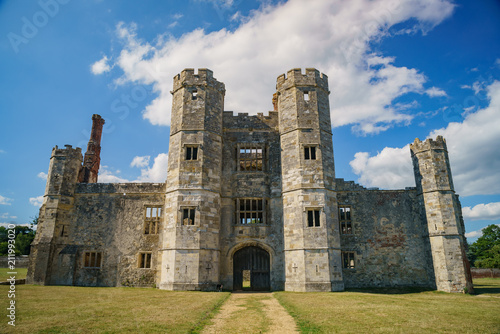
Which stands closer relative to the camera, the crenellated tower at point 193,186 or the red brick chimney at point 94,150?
the crenellated tower at point 193,186

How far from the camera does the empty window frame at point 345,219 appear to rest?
21031mm

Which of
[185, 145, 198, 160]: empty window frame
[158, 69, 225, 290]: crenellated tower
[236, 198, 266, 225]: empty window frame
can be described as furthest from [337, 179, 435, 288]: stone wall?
[185, 145, 198, 160]: empty window frame

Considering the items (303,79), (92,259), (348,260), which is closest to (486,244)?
(348,260)

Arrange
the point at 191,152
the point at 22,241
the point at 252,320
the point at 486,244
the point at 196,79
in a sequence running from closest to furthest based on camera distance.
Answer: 1. the point at 252,320
2. the point at 191,152
3. the point at 196,79
4. the point at 22,241
5. the point at 486,244

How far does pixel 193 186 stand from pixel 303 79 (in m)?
10.5

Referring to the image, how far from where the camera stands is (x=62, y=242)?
67.5ft

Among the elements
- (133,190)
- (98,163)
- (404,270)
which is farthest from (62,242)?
(404,270)

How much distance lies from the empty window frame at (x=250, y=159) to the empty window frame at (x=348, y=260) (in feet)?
26.6

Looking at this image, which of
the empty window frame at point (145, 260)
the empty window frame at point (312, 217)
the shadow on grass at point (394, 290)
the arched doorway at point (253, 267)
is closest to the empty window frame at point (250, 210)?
the arched doorway at point (253, 267)

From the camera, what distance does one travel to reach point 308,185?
19.1m

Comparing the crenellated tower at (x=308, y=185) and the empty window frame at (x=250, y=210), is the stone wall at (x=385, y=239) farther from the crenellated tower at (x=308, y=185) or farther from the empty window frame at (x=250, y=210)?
the empty window frame at (x=250, y=210)

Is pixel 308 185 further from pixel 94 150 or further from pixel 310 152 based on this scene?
pixel 94 150

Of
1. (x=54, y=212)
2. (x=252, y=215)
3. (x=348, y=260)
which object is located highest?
(x=54, y=212)

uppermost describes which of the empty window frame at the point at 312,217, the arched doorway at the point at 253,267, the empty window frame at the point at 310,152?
the empty window frame at the point at 310,152
